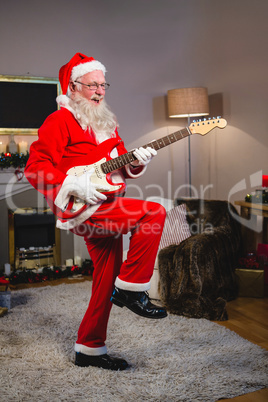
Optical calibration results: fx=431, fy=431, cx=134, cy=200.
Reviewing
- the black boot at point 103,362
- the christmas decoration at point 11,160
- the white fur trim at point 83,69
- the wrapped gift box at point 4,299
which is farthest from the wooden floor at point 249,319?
the christmas decoration at point 11,160

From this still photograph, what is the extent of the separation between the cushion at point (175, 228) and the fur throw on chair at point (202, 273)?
154mm

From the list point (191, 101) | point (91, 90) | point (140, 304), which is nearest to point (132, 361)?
point (140, 304)

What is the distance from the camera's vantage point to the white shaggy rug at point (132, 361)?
6.89 feet

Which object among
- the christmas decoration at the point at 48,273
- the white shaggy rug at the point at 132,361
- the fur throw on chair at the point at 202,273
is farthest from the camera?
the christmas decoration at the point at 48,273

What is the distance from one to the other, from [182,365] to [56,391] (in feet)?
2.29

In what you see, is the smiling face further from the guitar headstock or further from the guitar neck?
the guitar headstock

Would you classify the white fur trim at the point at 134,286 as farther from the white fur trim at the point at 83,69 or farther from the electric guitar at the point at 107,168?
the white fur trim at the point at 83,69

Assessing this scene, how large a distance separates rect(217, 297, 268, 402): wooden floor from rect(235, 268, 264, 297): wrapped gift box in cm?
6

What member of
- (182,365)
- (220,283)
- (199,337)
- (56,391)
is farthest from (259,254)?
(56,391)

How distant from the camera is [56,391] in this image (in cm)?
212

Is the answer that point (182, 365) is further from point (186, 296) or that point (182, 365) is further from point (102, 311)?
point (186, 296)

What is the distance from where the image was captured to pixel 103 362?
2.35m

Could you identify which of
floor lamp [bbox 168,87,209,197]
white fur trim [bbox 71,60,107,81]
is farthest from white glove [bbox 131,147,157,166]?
floor lamp [bbox 168,87,209,197]

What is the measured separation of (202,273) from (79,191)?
1.69 metres
